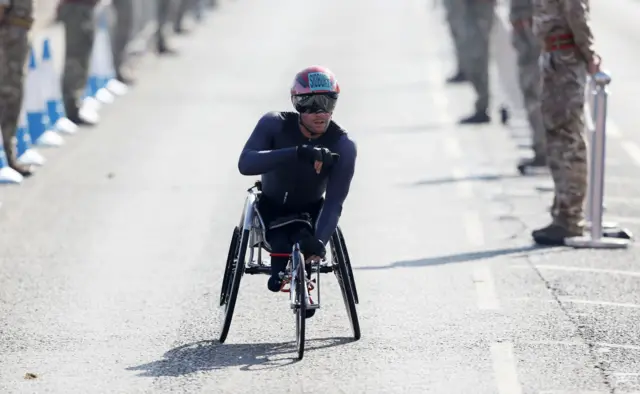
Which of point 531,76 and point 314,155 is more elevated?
point 314,155

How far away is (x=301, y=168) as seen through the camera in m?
9.87

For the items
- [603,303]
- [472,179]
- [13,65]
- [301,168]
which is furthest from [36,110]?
[301,168]

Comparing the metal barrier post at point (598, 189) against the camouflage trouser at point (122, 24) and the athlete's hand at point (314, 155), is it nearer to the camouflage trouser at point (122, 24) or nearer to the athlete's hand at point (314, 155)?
the athlete's hand at point (314, 155)

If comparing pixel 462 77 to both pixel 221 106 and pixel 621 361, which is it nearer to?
pixel 221 106

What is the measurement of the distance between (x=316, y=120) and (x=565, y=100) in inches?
157

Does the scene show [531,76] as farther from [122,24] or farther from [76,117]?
[122,24]

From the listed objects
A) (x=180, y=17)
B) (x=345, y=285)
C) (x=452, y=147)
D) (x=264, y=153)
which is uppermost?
(x=264, y=153)

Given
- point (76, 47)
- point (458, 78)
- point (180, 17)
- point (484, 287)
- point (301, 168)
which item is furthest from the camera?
point (180, 17)

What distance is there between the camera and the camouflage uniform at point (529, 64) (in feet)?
56.6

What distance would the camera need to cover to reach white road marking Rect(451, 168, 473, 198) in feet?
52.3

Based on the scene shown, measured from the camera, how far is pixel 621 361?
9.38 meters

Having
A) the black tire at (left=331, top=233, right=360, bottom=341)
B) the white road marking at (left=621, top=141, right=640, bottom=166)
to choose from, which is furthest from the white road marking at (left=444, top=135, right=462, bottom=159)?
the black tire at (left=331, top=233, right=360, bottom=341)

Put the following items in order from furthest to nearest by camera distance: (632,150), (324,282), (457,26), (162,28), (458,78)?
(162,28), (458,78), (457,26), (632,150), (324,282)

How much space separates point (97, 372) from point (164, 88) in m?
16.3
